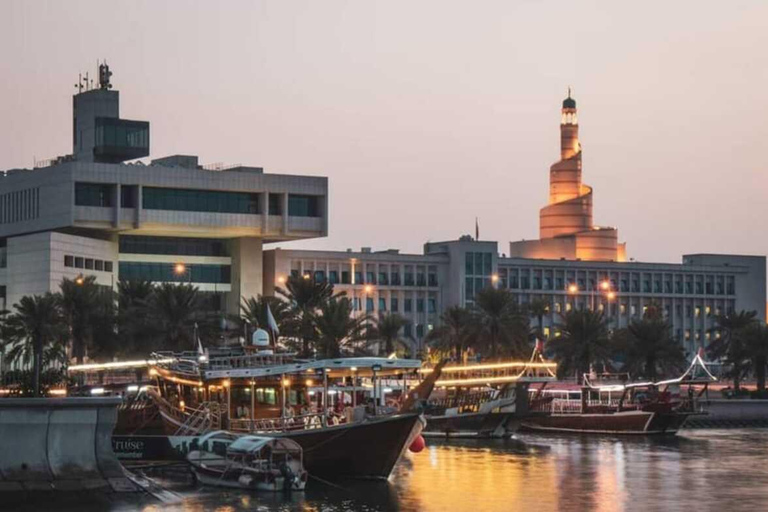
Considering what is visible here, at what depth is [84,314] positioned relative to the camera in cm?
13175

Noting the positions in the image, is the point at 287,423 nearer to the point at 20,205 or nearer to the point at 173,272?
the point at 173,272

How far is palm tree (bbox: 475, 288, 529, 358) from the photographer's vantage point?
14475cm

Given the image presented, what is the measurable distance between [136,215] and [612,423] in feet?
203

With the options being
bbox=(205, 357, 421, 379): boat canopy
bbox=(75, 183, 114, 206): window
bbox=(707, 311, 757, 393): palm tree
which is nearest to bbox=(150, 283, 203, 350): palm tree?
bbox=(75, 183, 114, 206): window

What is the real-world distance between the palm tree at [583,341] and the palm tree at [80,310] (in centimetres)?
4512

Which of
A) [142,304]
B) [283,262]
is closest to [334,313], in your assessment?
[142,304]

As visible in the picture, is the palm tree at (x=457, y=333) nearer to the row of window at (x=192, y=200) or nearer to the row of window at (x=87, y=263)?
the row of window at (x=192, y=200)

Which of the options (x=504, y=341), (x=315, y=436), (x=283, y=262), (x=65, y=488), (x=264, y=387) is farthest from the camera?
(x=283, y=262)

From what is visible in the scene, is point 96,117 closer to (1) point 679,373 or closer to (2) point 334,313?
(2) point 334,313

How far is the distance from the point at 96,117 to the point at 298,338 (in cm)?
5440

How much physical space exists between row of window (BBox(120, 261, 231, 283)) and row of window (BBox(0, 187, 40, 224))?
11.2m

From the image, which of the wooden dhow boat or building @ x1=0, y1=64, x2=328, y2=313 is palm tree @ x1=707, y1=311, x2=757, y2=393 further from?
building @ x1=0, y1=64, x2=328, y2=313

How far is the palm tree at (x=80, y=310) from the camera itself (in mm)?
131512

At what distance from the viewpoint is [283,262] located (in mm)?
194000
